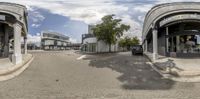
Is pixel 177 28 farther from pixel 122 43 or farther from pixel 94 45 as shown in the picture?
pixel 122 43

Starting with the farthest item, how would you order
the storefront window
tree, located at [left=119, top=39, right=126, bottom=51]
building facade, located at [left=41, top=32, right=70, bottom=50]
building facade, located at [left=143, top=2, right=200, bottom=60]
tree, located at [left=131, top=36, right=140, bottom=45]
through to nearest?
building facade, located at [left=41, top=32, right=70, bottom=50], tree, located at [left=131, top=36, right=140, bottom=45], tree, located at [left=119, top=39, right=126, bottom=51], the storefront window, building facade, located at [left=143, top=2, right=200, bottom=60]

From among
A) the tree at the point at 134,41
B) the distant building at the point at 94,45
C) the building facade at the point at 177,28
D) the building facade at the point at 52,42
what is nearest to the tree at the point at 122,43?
the tree at the point at 134,41

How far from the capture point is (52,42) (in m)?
109

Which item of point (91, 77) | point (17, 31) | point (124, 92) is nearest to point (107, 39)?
point (17, 31)

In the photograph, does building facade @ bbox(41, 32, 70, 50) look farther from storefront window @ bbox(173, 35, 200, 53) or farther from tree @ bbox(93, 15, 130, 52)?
storefront window @ bbox(173, 35, 200, 53)

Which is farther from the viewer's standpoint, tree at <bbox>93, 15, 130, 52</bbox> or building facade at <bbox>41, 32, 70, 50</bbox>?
building facade at <bbox>41, 32, 70, 50</bbox>

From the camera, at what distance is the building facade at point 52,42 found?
107 meters

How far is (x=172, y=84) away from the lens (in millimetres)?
17906

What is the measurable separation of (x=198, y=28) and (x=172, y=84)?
21.1m

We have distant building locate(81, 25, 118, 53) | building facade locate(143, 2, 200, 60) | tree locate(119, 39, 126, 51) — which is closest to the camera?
building facade locate(143, 2, 200, 60)

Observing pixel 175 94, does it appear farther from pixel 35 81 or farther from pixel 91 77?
pixel 35 81

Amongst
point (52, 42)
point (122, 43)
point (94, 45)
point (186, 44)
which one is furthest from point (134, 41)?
point (186, 44)

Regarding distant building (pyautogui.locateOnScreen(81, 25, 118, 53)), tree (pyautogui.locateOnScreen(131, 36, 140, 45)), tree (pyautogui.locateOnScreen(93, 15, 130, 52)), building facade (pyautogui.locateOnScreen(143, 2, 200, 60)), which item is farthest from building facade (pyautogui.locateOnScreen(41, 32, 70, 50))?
building facade (pyautogui.locateOnScreen(143, 2, 200, 60))

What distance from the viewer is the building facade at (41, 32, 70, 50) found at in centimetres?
10691
